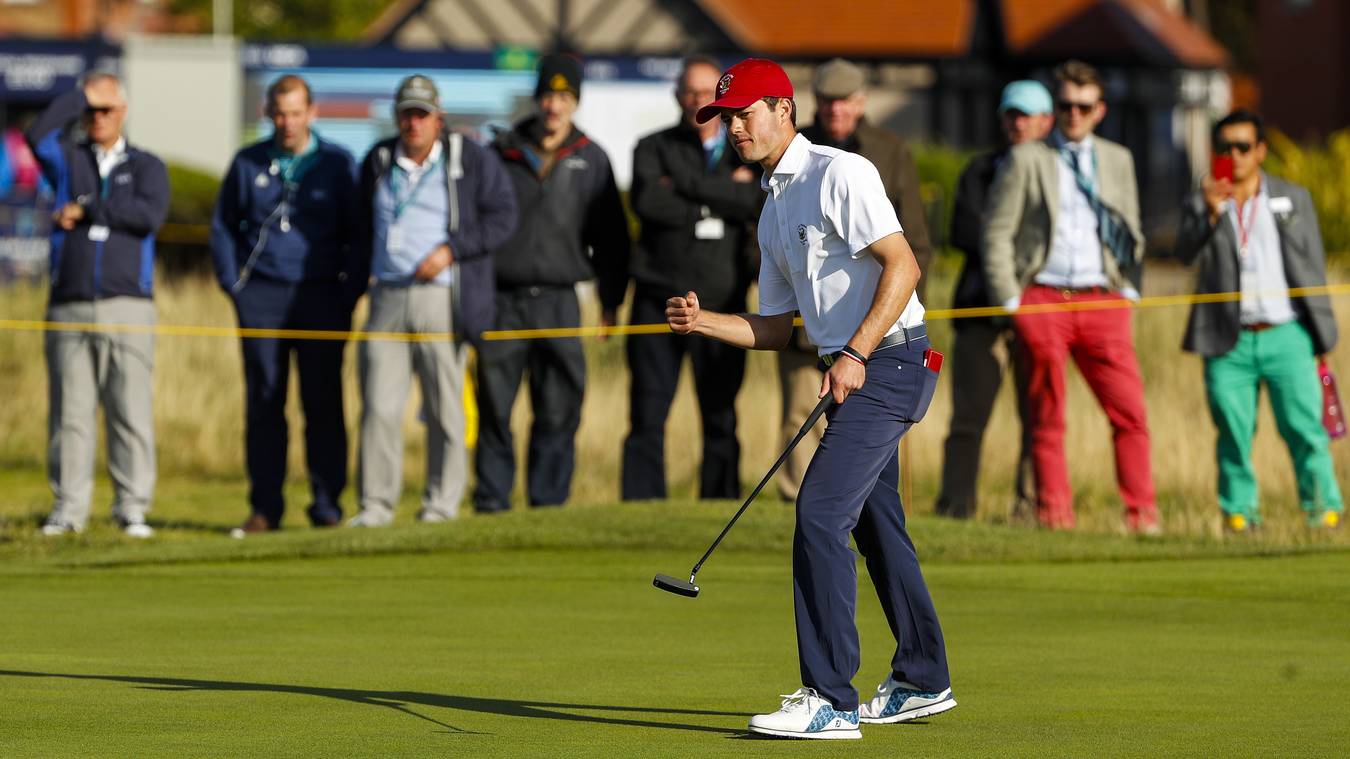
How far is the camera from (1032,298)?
10.9m

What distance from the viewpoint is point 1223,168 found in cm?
1094

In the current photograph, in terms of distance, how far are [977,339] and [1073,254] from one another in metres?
0.91

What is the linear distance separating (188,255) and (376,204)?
1291 cm

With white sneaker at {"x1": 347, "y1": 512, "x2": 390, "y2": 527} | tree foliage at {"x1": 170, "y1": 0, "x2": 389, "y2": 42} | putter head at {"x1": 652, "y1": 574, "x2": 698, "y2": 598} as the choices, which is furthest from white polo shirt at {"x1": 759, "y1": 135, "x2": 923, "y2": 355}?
tree foliage at {"x1": 170, "y1": 0, "x2": 389, "y2": 42}

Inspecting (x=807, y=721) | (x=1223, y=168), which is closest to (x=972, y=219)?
(x=1223, y=168)

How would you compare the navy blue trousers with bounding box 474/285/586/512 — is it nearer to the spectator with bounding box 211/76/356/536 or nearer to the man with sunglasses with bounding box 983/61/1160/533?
the spectator with bounding box 211/76/356/536

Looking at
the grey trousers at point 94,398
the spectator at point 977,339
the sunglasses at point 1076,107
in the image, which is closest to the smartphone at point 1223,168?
the sunglasses at point 1076,107

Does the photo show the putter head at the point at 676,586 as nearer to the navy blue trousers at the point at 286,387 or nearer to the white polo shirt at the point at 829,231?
the white polo shirt at the point at 829,231

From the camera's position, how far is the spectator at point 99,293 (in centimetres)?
1112

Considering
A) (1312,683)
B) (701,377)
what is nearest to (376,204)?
(701,377)

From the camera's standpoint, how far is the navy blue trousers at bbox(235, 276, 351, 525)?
11422 mm

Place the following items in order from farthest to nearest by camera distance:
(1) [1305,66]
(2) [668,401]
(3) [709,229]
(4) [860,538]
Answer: (1) [1305,66]
(2) [668,401]
(3) [709,229]
(4) [860,538]

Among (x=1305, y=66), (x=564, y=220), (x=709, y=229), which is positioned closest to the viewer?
(x=709, y=229)

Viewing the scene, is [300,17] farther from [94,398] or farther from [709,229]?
[709,229]
